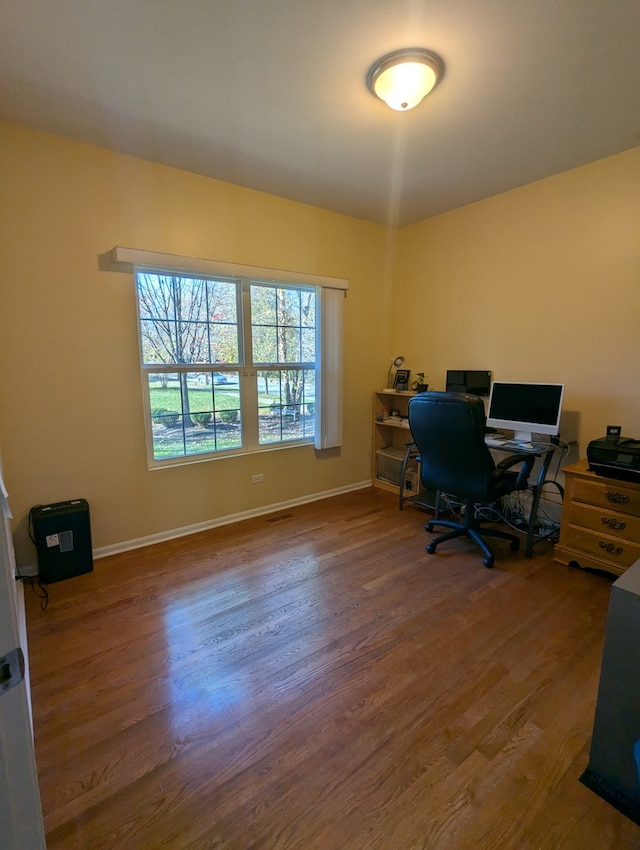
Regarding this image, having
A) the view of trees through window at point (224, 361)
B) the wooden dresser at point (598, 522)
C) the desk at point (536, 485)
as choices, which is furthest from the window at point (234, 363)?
the wooden dresser at point (598, 522)

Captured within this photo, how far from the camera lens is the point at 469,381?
11.0ft

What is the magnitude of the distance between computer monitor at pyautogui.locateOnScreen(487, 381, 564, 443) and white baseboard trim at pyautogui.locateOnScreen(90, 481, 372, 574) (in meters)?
1.64

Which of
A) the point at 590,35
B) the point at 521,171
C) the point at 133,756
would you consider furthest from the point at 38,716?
the point at 521,171

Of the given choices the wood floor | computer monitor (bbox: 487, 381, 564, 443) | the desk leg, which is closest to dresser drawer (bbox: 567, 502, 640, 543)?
the desk leg

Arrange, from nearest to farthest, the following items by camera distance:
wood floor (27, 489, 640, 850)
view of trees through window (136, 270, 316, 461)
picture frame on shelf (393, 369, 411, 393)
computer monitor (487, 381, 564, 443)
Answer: wood floor (27, 489, 640, 850)
computer monitor (487, 381, 564, 443)
view of trees through window (136, 270, 316, 461)
picture frame on shelf (393, 369, 411, 393)

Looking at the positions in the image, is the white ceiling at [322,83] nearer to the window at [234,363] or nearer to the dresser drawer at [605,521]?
the window at [234,363]

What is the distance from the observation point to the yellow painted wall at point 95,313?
2.23 meters

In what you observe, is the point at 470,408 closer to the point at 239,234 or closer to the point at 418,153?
the point at 418,153

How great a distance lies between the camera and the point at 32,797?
62 cm

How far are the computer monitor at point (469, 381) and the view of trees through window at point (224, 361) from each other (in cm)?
126

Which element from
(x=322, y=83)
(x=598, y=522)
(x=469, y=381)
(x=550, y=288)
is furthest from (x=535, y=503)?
(x=322, y=83)

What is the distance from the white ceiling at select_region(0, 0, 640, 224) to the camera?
4.90ft

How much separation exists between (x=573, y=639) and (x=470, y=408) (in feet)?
4.10

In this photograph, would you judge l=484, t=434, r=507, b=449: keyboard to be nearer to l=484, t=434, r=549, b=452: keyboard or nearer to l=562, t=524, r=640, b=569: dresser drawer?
l=484, t=434, r=549, b=452: keyboard
